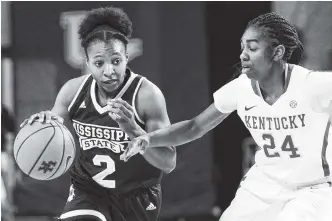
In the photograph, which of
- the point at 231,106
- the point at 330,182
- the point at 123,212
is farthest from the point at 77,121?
the point at 330,182

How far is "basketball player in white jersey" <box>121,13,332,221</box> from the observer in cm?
372

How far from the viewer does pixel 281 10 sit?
546 centimetres

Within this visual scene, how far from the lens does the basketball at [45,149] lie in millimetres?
4227

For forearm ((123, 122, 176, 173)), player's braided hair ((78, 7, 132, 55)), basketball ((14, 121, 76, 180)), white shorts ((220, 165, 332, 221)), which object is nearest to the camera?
white shorts ((220, 165, 332, 221))

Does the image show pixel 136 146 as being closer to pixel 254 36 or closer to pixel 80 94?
pixel 80 94

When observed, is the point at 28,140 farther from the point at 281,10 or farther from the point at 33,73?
the point at 281,10

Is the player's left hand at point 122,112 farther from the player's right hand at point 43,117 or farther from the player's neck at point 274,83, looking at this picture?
the player's neck at point 274,83

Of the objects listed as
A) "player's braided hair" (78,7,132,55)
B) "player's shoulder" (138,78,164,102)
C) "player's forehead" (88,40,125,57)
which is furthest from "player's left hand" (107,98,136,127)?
"player's braided hair" (78,7,132,55)

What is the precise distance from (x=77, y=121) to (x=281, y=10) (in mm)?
1932

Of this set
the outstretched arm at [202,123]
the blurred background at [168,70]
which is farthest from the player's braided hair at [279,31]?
the blurred background at [168,70]

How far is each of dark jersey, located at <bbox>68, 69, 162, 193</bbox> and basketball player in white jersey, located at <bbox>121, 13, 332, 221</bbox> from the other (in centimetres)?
43

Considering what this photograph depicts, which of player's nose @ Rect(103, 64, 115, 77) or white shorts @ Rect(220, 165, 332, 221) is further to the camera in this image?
player's nose @ Rect(103, 64, 115, 77)

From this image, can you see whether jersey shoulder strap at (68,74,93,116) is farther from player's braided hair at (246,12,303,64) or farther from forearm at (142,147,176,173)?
player's braided hair at (246,12,303,64)

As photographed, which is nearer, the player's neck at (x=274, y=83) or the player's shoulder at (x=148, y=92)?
the player's neck at (x=274, y=83)
